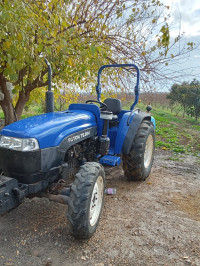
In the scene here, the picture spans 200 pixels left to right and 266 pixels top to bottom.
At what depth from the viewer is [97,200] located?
2.54m

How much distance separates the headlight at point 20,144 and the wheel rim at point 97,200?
75cm

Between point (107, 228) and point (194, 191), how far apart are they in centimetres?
170

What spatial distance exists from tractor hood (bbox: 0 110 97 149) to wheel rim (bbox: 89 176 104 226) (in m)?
0.61

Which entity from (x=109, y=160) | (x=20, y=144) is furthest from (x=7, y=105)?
(x=20, y=144)

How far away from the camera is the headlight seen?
7.00 feet

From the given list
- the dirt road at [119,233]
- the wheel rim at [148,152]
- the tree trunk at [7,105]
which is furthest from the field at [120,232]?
the tree trunk at [7,105]

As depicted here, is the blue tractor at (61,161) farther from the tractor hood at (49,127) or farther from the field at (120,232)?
the field at (120,232)

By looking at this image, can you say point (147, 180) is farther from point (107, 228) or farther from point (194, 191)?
point (107, 228)

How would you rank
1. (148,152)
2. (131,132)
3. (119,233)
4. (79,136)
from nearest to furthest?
(119,233)
(79,136)
(131,132)
(148,152)

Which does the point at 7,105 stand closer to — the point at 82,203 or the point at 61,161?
the point at 61,161

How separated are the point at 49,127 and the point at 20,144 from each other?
0.34 meters

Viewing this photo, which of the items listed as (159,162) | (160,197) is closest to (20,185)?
(160,197)

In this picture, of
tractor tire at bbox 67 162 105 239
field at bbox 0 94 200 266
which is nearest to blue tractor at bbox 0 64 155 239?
tractor tire at bbox 67 162 105 239

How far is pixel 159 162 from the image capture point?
5.03 metres
